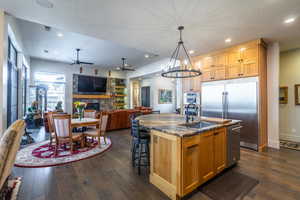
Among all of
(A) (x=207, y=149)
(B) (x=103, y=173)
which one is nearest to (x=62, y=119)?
(B) (x=103, y=173)

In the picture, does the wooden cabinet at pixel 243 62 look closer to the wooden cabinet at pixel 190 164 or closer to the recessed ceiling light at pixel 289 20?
the recessed ceiling light at pixel 289 20

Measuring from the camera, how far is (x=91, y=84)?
894 centimetres

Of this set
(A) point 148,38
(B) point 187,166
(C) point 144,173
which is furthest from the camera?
(A) point 148,38

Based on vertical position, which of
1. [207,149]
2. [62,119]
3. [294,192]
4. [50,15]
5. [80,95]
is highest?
[50,15]

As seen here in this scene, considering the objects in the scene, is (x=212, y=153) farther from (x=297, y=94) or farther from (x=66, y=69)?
(x=66, y=69)

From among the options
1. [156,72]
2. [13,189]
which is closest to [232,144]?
[13,189]

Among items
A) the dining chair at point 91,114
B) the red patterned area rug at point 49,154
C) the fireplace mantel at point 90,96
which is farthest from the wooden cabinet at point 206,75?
the fireplace mantel at point 90,96

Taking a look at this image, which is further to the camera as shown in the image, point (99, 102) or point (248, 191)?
point (99, 102)

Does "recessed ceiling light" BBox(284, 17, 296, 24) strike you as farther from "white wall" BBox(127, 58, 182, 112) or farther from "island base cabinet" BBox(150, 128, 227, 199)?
"white wall" BBox(127, 58, 182, 112)

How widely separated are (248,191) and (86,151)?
3.40 metres

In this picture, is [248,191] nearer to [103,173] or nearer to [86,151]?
[103,173]

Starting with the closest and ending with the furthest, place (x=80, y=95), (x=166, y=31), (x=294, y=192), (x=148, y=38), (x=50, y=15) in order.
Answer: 1. (x=294, y=192)
2. (x=50, y=15)
3. (x=166, y=31)
4. (x=148, y=38)
5. (x=80, y=95)

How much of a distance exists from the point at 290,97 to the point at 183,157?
16.8 feet

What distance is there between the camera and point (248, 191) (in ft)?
6.82
